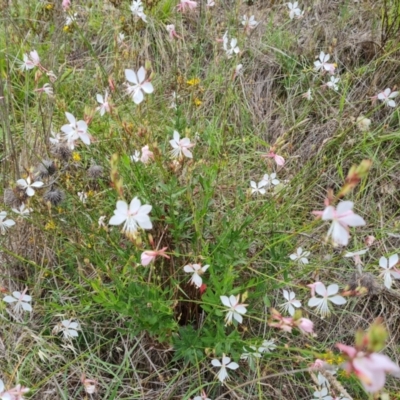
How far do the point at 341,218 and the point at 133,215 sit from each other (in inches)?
16.7

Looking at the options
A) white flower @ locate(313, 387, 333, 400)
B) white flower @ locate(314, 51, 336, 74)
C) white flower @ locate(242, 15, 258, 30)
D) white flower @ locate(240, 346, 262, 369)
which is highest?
white flower @ locate(242, 15, 258, 30)

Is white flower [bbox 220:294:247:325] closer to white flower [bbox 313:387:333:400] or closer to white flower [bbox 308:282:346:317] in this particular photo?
white flower [bbox 308:282:346:317]

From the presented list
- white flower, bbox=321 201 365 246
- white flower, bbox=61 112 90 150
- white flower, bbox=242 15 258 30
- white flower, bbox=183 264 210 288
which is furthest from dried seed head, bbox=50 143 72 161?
white flower, bbox=321 201 365 246

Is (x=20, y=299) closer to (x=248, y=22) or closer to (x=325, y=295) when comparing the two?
(x=325, y=295)

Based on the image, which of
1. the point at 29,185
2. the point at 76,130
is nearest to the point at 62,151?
the point at 29,185

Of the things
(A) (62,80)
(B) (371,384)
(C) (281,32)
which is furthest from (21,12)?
(B) (371,384)

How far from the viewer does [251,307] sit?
1.58 m

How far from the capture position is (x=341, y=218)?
86 cm

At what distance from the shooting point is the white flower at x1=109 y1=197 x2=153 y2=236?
3.27 feet

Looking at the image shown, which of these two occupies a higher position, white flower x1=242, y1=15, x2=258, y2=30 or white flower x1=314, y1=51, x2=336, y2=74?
white flower x1=242, y1=15, x2=258, y2=30

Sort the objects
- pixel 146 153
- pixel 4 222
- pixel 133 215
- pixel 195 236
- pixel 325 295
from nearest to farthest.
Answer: pixel 133 215, pixel 325 295, pixel 146 153, pixel 195 236, pixel 4 222

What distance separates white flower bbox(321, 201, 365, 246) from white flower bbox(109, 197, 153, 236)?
364 millimetres

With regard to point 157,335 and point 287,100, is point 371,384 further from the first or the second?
point 287,100

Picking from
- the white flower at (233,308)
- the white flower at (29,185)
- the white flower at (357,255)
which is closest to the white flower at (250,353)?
the white flower at (233,308)
